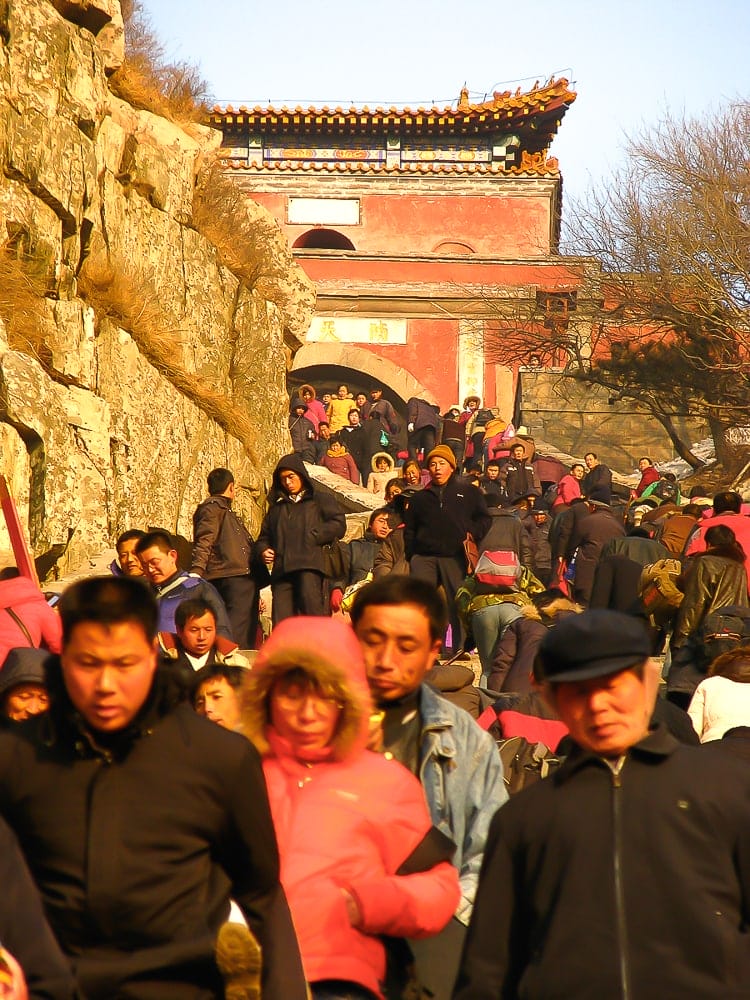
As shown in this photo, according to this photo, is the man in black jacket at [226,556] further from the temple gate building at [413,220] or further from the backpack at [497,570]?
the temple gate building at [413,220]

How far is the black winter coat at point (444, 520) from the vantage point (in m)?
11.6

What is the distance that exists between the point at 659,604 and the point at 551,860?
7.16 meters

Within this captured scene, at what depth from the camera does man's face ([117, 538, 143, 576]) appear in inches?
323

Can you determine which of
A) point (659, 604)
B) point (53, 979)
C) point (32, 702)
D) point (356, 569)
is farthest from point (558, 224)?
point (53, 979)

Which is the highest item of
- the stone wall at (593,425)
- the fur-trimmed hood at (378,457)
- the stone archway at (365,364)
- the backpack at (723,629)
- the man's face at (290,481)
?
the stone archway at (365,364)

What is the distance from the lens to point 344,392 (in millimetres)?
29578

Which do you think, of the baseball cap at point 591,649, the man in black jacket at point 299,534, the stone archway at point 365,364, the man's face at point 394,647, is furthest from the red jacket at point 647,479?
the baseball cap at point 591,649

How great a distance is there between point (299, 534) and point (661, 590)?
8.88ft

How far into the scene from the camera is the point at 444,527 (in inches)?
455

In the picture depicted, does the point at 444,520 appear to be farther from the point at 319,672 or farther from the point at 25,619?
the point at 319,672

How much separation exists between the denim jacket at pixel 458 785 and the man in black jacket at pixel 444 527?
24.8 feet

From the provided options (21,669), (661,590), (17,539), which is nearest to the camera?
(21,669)

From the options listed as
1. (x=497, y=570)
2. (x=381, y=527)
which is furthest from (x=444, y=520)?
(x=497, y=570)

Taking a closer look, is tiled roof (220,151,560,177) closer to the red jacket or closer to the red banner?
the red jacket
